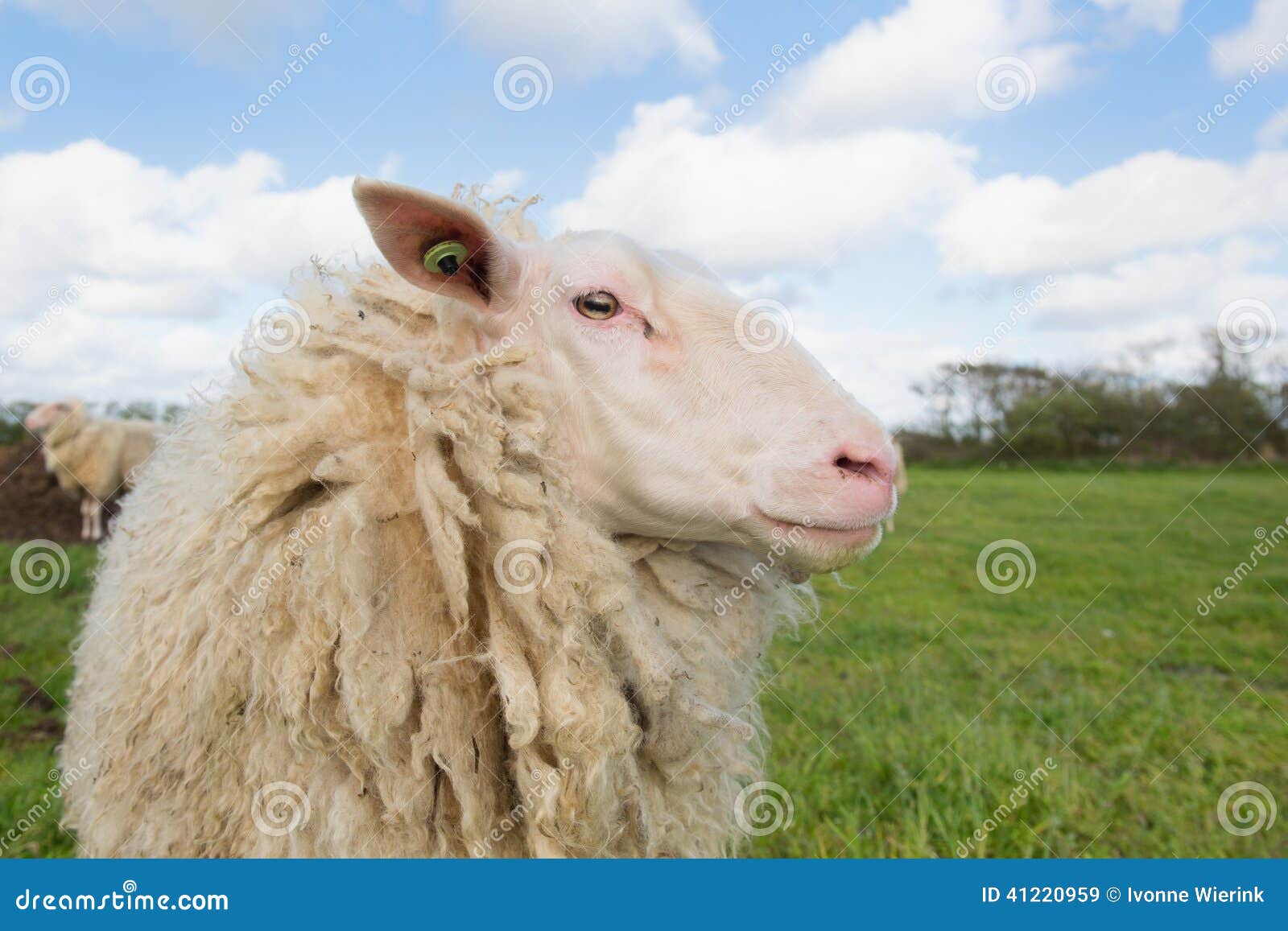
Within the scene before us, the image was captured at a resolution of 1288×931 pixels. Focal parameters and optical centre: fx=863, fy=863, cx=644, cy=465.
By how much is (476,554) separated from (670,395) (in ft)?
1.78

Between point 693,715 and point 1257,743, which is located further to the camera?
point 1257,743

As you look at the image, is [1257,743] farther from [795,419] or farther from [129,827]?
[129,827]

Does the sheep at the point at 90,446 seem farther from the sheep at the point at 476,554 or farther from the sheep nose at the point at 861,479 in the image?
the sheep nose at the point at 861,479

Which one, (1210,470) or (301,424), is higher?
(1210,470)

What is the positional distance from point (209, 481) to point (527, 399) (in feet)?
2.78

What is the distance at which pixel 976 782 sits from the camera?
3.31m

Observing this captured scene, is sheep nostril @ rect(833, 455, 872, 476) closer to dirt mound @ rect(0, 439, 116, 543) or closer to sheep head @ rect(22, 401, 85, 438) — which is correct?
sheep head @ rect(22, 401, 85, 438)

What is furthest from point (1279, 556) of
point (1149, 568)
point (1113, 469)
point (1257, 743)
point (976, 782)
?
point (1113, 469)

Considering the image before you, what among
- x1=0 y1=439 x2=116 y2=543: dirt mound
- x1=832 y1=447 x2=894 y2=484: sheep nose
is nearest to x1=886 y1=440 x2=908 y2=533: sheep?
x1=832 y1=447 x2=894 y2=484: sheep nose

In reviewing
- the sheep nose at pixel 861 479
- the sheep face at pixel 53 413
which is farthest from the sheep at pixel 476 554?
the sheep face at pixel 53 413

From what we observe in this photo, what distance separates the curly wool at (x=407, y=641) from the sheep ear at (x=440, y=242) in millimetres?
90

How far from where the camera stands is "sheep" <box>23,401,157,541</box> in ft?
31.1

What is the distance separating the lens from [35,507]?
1045cm

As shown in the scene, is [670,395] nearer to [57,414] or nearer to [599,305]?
[599,305]
